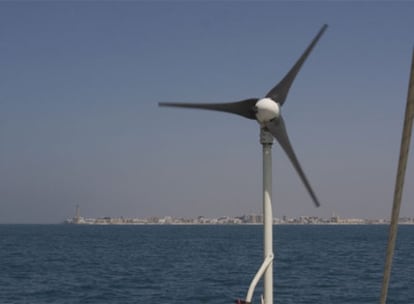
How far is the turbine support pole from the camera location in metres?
14.1

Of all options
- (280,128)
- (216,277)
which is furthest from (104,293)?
(280,128)

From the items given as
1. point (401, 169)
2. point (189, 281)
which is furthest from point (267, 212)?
point (189, 281)

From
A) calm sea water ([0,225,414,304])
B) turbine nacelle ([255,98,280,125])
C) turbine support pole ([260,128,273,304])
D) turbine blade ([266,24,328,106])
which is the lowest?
calm sea water ([0,225,414,304])

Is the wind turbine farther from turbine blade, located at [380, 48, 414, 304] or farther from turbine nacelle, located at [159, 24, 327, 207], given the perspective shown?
turbine blade, located at [380, 48, 414, 304]

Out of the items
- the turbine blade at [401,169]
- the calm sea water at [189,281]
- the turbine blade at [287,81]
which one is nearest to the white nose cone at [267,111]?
the turbine blade at [287,81]

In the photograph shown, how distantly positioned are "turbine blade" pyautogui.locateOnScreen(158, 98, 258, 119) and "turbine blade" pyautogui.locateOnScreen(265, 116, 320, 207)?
34.2 inches

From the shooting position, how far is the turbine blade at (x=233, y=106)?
1653 cm

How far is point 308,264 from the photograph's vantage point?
4067 inches

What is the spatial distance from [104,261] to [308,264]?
128ft

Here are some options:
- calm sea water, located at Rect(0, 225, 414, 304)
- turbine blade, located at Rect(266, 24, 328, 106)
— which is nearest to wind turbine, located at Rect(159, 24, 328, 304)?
turbine blade, located at Rect(266, 24, 328, 106)

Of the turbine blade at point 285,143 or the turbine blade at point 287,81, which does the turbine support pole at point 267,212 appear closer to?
the turbine blade at point 285,143

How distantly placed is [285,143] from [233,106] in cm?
199

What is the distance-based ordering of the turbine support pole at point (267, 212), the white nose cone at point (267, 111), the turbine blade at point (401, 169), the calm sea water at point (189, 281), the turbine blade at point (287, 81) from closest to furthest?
the turbine blade at point (401, 169) < the turbine support pole at point (267, 212) < the white nose cone at point (267, 111) < the turbine blade at point (287, 81) < the calm sea water at point (189, 281)

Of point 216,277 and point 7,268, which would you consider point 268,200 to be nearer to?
point 216,277
